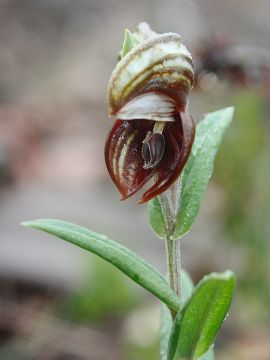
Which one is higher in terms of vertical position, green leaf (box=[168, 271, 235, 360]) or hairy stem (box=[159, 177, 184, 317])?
hairy stem (box=[159, 177, 184, 317])

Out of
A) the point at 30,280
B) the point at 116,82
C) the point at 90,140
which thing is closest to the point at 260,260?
the point at 30,280

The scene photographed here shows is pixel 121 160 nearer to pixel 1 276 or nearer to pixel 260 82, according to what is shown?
pixel 260 82

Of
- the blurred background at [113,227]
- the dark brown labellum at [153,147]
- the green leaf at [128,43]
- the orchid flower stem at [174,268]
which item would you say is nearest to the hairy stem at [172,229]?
the orchid flower stem at [174,268]

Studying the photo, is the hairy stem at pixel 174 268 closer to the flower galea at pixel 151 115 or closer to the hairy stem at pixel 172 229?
the hairy stem at pixel 172 229

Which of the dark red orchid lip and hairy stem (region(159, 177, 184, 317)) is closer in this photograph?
the dark red orchid lip

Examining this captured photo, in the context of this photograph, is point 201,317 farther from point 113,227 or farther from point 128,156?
point 113,227

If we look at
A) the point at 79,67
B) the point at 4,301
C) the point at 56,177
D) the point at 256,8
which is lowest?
the point at 4,301

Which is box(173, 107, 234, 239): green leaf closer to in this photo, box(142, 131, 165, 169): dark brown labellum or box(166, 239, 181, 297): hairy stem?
box(166, 239, 181, 297): hairy stem

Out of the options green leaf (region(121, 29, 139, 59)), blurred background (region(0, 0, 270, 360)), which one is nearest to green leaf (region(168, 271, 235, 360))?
→ green leaf (region(121, 29, 139, 59))
